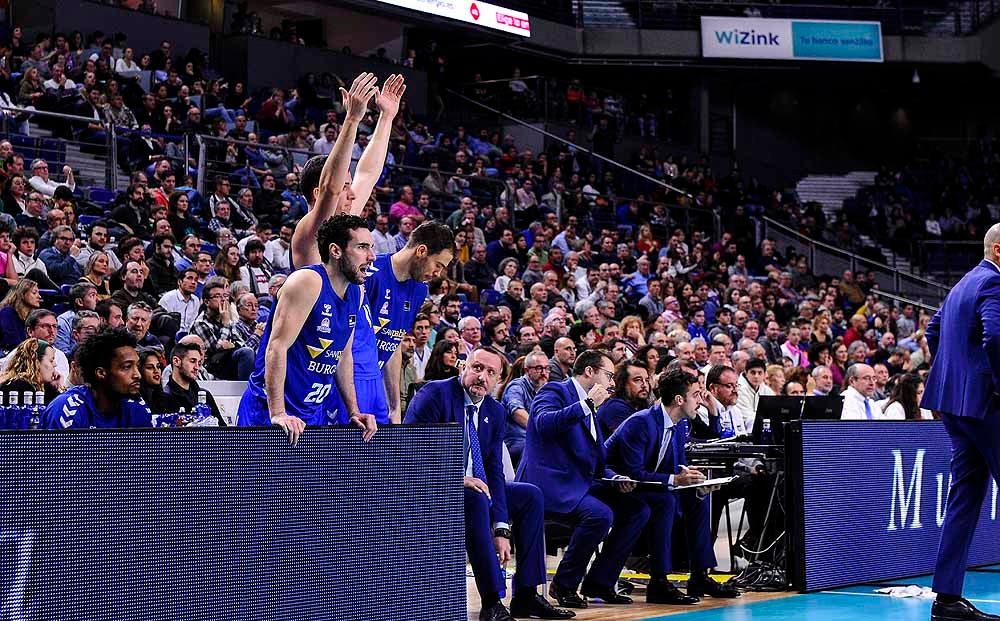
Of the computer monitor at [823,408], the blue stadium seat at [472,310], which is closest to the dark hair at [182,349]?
the computer monitor at [823,408]

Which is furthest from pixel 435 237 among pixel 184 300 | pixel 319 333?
pixel 184 300

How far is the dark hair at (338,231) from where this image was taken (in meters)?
5.85

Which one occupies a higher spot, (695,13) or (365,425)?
(695,13)

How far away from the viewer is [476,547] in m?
6.86

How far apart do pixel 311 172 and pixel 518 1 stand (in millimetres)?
21186

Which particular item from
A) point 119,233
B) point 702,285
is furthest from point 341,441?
point 702,285

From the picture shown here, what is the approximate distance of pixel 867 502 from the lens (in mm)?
8945

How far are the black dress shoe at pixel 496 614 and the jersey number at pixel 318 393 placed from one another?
166 centimetres

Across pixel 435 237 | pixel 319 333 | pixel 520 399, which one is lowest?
pixel 520 399

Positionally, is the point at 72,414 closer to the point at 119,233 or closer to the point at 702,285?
the point at 119,233

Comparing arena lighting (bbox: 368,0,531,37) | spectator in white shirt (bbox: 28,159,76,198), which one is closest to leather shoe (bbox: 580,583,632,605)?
spectator in white shirt (bbox: 28,159,76,198)

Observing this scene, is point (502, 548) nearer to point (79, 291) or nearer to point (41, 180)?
point (79, 291)

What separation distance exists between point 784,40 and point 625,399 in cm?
2119

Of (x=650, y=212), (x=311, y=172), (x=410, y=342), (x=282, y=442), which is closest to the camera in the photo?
(x=282, y=442)
